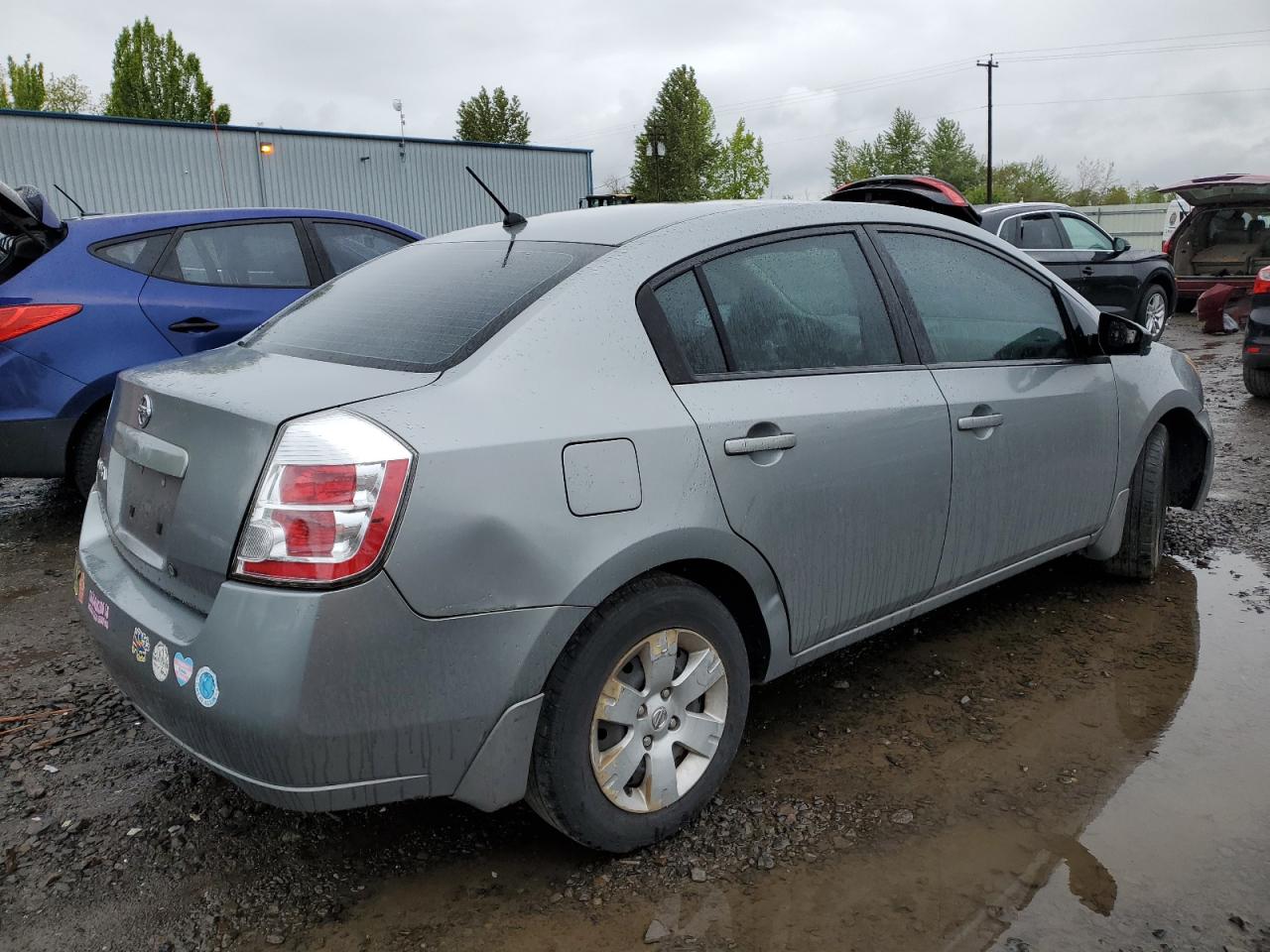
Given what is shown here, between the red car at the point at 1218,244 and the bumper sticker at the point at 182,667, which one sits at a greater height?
the red car at the point at 1218,244

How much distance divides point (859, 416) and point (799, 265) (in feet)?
1.54

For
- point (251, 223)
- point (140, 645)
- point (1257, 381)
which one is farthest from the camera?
point (1257, 381)

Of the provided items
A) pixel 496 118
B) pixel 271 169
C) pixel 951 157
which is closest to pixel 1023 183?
pixel 951 157

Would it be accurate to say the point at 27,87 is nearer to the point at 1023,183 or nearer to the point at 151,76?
the point at 151,76

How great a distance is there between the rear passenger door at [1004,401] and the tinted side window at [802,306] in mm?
188

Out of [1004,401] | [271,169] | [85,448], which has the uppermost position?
[271,169]

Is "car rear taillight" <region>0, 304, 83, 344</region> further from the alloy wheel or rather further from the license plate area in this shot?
the alloy wheel

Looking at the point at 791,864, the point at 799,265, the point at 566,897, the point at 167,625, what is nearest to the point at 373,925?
the point at 566,897

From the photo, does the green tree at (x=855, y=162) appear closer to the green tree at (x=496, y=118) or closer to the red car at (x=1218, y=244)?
the green tree at (x=496, y=118)

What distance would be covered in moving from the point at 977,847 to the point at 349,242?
486 centimetres

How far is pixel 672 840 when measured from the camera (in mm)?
2521

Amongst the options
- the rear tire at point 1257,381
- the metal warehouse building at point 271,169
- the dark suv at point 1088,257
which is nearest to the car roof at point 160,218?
the rear tire at point 1257,381

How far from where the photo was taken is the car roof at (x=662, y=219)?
270 cm

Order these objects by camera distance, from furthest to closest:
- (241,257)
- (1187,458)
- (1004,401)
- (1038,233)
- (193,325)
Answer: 1. (1038,233)
2. (241,257)
3. (193,325)
4. (1187,458)
5. (1004,401)
